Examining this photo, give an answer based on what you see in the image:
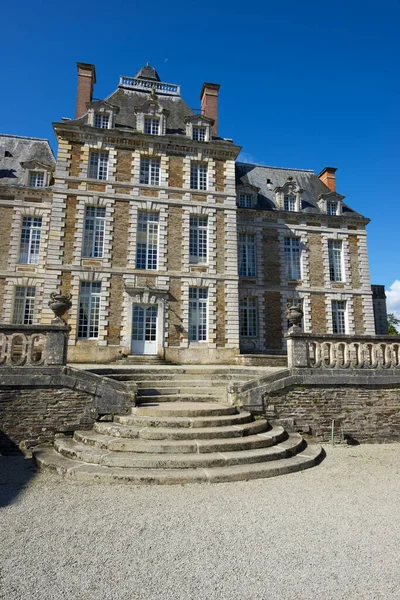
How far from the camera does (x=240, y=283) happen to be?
17297mm

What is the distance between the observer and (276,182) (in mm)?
20500

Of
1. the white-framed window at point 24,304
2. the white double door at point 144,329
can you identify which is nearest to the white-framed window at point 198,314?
the white double door at point 144,329

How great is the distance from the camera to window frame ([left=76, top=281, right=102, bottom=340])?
13414 mm

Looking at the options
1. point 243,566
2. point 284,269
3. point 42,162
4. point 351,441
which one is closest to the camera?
point 243,566

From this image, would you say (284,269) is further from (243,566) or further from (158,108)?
(243,566)

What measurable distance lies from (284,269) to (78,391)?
1312cm

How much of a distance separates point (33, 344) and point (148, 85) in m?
15.7

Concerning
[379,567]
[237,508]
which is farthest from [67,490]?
[379,567]

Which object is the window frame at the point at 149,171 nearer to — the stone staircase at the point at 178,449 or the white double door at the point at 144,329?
the white double door at the point at 144,329

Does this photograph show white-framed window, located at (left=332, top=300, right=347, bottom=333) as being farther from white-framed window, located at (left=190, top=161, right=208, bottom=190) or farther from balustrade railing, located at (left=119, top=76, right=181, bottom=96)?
balustrade railing, located at (left=119, top=76, right=181, bottom=96)

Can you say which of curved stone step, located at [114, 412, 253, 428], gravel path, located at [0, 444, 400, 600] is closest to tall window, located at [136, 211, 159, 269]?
curved stone step, located at [114, 412, 253, 428]

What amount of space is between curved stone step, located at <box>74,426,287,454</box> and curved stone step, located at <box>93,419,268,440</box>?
81mm

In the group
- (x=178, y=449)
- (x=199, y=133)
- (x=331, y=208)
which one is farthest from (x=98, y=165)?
(x=178, y=449)

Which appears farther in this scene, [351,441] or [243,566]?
[351,441]
